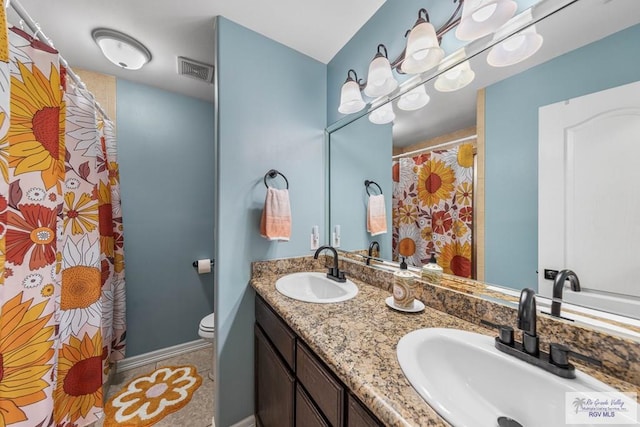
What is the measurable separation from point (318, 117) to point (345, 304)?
1.27m

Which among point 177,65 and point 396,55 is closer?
point 396,55

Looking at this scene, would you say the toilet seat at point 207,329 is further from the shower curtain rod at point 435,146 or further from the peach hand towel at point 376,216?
the shower curtain rod at point 435,146

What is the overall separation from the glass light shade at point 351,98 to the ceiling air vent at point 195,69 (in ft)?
3.53

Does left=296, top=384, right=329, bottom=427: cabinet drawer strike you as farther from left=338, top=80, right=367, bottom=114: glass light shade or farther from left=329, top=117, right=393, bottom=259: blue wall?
left=338, top=80, right=367, bottom=114: glass light shade

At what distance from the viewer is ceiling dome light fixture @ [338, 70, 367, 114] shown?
1.33 meters

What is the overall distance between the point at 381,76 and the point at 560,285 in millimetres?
1115

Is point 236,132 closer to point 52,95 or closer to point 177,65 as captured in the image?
point 52,95

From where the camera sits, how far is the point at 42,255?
31.0 inches

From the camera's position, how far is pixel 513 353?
591mm

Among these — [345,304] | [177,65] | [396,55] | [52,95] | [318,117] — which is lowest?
[345,304]

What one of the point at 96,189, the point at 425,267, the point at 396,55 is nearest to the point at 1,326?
the point at 96,189

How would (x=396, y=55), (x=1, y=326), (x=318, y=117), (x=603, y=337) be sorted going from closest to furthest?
(x=603, y=337) < (x=1, y=326) < (x=396, y=55) < (x=318, y=117)

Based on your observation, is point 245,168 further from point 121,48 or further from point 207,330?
point 207,330

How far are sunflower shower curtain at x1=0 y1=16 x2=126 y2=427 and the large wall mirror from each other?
4.79 ft
